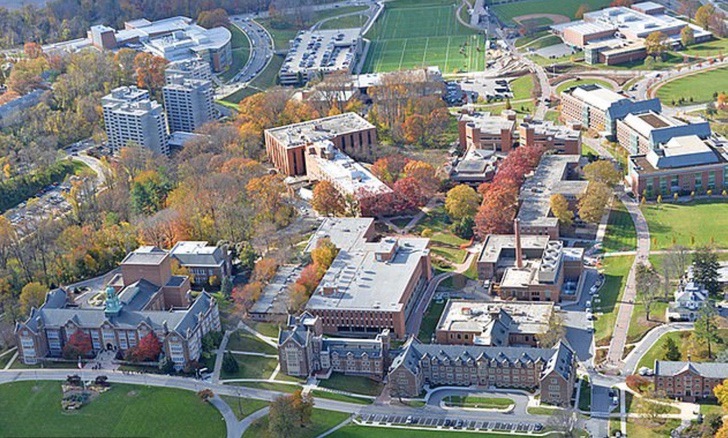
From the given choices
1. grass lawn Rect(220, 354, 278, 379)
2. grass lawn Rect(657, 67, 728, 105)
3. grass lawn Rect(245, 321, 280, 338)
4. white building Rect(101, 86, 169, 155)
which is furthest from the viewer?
grass lawn Rect(657, 67, 728, 105)

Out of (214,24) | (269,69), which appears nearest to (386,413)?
(269,69)

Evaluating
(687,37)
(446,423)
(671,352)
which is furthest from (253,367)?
(687,37)

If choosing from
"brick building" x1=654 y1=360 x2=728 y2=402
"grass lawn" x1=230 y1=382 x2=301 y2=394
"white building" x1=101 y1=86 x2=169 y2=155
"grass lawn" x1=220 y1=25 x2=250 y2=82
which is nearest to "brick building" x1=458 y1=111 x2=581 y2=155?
"white building" x1=101 y1=86 x2=169 y2=155

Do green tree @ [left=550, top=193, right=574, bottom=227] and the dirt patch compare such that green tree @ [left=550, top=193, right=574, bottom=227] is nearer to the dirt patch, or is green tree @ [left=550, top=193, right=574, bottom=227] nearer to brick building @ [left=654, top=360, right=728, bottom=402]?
brick building @ [left=654, top=360, right=728, bottom=402]

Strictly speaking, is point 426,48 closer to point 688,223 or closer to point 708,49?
point 708,49

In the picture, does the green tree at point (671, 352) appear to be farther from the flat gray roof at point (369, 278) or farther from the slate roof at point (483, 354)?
the flat gray roof at point (369, 278)

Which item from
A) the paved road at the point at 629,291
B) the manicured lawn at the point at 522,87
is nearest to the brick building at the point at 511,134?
the paved road at the point at 629,291
